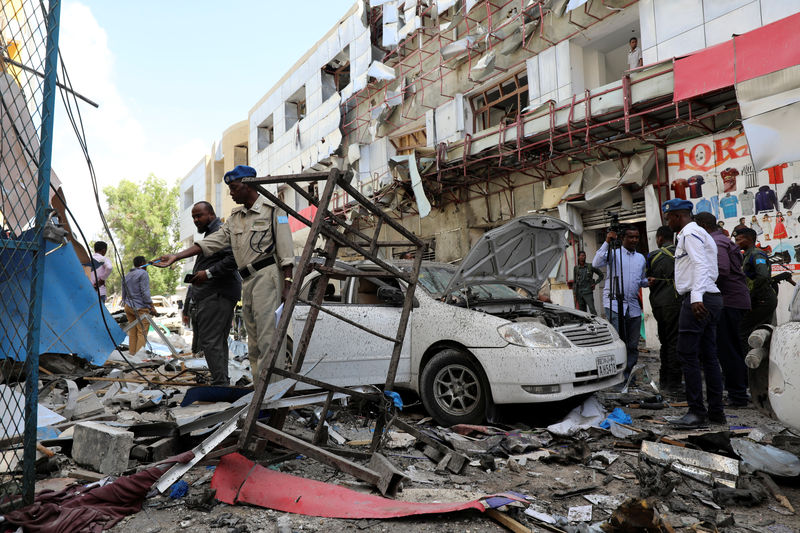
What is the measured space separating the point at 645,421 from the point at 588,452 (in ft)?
4.06

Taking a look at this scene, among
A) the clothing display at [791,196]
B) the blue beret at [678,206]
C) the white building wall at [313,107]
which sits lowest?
the blue beret at [678,206]

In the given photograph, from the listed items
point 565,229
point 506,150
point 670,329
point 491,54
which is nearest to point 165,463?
point 565,229

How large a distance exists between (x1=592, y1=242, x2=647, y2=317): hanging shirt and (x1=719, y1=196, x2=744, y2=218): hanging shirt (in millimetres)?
3402

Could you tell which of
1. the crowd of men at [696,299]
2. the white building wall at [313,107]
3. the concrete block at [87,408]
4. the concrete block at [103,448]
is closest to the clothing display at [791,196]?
the crowd of men at [696,299]

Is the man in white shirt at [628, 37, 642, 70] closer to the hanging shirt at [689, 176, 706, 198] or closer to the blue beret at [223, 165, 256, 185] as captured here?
the hanging shirt at [689, 176, 706, 198]

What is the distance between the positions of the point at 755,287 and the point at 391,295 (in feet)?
12.8

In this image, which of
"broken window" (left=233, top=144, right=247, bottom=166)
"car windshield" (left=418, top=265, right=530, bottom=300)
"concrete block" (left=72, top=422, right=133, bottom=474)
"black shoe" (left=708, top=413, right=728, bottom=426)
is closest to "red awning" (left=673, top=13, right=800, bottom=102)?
"car windshield" (left=418, top=265, right=530, bottom=300)

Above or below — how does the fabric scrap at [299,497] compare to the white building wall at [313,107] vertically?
below

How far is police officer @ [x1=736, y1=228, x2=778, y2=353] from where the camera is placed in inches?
221

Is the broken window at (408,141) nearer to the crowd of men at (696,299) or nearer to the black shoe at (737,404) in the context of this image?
the crowd of men at (696,299)

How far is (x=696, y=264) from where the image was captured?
13.8ft

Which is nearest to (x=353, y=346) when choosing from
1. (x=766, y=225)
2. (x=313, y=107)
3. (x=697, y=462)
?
(x=697, y=462)

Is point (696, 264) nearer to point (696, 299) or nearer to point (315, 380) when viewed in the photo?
point (696, 299)

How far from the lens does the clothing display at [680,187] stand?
30.5ft
